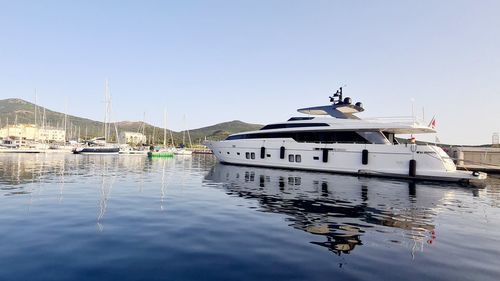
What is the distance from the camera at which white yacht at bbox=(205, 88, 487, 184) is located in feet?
76.9

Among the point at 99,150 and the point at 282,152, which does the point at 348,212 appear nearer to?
the point at 282,152

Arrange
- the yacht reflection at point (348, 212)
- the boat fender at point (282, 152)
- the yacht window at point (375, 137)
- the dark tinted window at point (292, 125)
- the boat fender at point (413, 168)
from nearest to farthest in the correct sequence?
the yacht reflection at point (348, 212) → the boat fender at point (413, 168) → the yacht window at point (375, 137) → the dark tinted window at point (292, 125) → the boat fender at point (282, 152)

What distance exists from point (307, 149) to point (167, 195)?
59.1 feet

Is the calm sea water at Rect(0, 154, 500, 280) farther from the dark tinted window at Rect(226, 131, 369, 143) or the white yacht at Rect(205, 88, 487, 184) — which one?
the dark tinted window at Rect(226, 131, 369, 143)

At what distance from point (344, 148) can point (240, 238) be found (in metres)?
21.7

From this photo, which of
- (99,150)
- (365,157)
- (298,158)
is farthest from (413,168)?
(99,150)

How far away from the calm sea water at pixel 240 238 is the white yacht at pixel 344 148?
35.7 ft

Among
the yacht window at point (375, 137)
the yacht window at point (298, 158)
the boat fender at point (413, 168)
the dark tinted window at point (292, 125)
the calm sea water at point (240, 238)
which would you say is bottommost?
the calm sea water at point (240, 238)

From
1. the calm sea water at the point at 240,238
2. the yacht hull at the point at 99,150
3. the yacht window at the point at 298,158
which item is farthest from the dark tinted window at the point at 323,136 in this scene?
the yacht hull at the point at 99,150

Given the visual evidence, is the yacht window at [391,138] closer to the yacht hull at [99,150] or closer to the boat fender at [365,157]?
the boat fender at [365,157]

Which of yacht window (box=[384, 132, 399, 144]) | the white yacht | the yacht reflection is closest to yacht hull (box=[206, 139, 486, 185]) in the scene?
the white yacht

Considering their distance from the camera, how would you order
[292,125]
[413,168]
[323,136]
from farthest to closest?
[292,125] → [323,136] → [413,168]

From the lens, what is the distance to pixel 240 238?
712 cm

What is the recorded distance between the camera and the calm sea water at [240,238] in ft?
16.8
